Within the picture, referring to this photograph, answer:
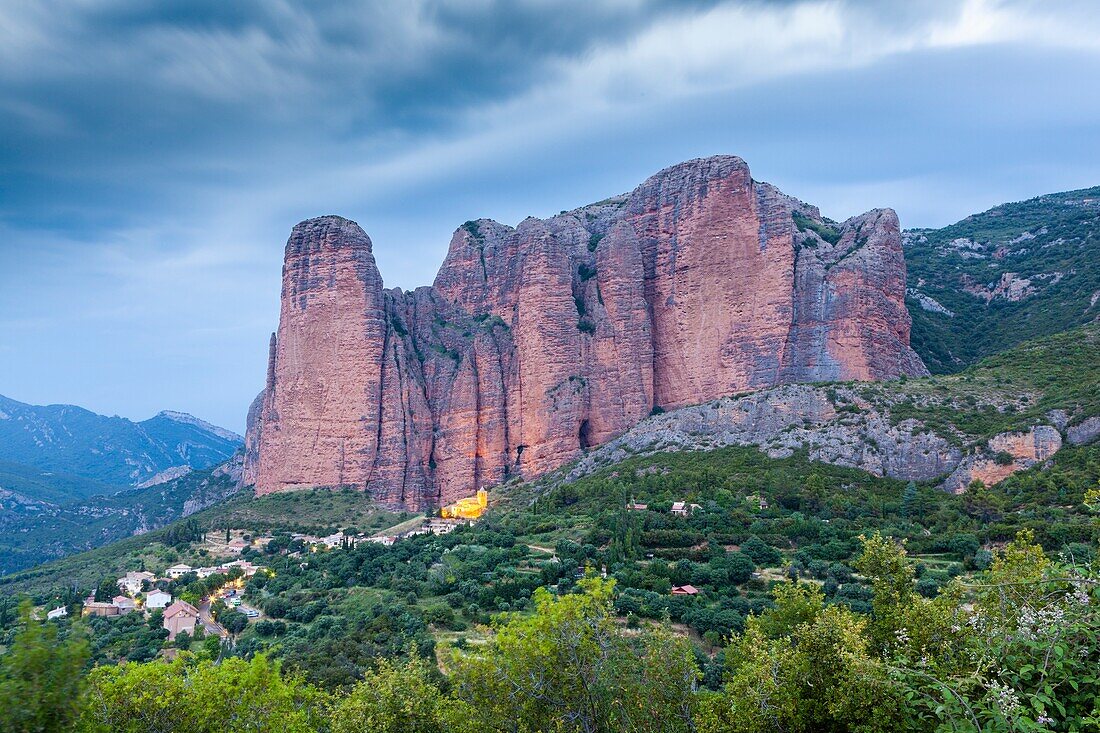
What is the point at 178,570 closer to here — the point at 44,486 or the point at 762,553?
the point at 762,553

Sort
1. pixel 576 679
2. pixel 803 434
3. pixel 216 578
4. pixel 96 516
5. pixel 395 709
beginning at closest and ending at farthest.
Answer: pixel 576 679 < pixel 395 709 < pixel 216 578 < pixel 803 434 < pixel 96 516

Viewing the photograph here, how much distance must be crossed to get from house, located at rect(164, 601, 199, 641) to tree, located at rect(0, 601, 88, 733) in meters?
31.7

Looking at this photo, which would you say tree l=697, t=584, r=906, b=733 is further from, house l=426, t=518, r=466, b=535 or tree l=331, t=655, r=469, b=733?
house l=426, t=518, r=466, b=535

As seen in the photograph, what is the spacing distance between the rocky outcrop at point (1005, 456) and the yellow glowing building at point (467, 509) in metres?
38.9

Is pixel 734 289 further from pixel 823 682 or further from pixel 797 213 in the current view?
pixel 823 682

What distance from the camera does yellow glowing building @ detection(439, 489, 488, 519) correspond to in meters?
62.0

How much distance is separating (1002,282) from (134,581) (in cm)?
9558

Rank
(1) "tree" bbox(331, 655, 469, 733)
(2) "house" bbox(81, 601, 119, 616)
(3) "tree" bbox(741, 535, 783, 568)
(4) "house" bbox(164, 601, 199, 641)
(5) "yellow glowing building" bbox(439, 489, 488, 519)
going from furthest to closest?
1. (5) "yellow glowing building" bbox(439, 489, 488, 519)
2. (2) "house" bbox(81, 601, 119, 616)
3. (4) "house" bbox(164, 601, 199, 641)
4. (3) "tree" bbox(741, 535, 783, 568)
5. (1) "tree" bbox(331, 655, 469, 733)

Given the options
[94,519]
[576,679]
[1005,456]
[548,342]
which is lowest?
[94,519]

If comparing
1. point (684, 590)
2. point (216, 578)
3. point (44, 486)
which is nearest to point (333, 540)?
point (216, 578)

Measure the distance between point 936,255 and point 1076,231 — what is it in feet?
52.1

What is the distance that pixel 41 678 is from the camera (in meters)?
8.56

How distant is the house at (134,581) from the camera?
4694 centimetres

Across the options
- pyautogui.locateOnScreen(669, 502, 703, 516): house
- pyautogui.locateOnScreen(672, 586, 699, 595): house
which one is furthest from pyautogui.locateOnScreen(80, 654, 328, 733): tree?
pyautogui.locateOnScreen(669, 502, 703, 516): house
